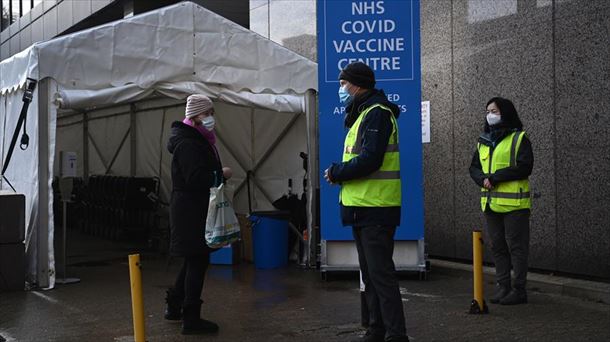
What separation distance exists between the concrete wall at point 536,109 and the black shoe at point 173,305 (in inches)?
175

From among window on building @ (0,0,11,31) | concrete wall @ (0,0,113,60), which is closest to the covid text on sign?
concrete wall @ (0,0,113,60)

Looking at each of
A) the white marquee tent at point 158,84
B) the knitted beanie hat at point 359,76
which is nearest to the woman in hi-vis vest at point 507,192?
the knitted beanie hat at point 359,76

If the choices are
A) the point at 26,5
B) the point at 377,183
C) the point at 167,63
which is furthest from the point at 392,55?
the point at 26,5

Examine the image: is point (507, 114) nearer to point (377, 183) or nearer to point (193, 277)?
point (377, 183)

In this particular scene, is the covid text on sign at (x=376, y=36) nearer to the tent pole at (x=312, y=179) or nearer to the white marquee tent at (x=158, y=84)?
the white marquee tent at (x=158, y=84)

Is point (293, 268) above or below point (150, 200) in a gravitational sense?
below

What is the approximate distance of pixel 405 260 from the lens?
822cm

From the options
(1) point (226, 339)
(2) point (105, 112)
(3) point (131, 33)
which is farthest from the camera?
(2) point (105, 112)

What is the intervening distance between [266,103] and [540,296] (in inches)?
170

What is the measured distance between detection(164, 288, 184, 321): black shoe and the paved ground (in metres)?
0.09

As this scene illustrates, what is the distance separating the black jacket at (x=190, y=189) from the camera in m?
5.55

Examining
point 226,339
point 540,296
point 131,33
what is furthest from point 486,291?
point 131,33

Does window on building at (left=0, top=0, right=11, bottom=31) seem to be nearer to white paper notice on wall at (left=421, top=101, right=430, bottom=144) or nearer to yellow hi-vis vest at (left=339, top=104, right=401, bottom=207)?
white paper notice on wall at (left=421, top=101, right=430, bottom=144)

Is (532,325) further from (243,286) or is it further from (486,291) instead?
(243,286)
